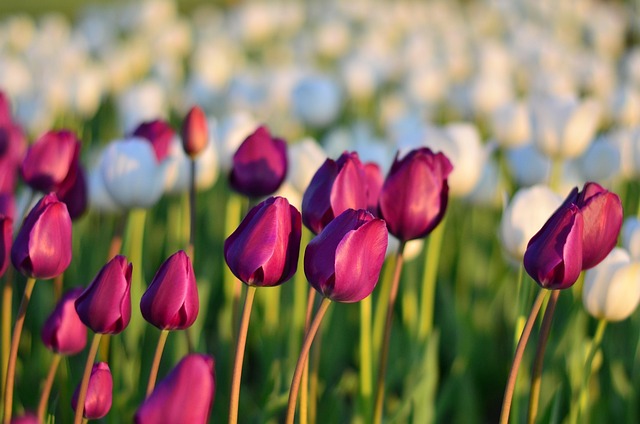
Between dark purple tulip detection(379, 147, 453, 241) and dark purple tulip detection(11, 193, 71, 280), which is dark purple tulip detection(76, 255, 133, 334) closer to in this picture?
dark purple tulip detection(11, 193, 71, 280)

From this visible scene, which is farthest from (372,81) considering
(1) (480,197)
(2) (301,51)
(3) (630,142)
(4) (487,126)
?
(3) (630,142)

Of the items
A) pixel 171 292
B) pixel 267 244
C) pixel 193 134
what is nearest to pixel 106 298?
pixel 171 292

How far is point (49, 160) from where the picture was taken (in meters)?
1.15

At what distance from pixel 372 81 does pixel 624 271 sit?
2.42 meters

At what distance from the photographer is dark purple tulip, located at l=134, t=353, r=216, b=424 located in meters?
0.65

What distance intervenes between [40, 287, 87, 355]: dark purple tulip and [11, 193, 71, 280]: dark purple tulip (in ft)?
0.26

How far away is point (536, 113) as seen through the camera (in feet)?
5.52

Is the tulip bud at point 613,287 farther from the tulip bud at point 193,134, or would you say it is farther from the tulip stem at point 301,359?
the tulip bud at point 193,134

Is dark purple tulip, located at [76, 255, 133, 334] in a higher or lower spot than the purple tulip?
lower

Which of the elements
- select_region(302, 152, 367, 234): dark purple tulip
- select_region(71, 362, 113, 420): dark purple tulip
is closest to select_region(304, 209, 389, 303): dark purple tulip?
select_region(302, 152, 367, 234): dark purple tulip

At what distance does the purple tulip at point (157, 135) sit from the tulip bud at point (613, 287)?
2.43 feet

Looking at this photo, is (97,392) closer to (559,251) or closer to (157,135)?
(559,251)

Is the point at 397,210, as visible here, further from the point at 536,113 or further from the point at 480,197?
the point at 480,197

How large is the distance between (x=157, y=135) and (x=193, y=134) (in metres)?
0.14
